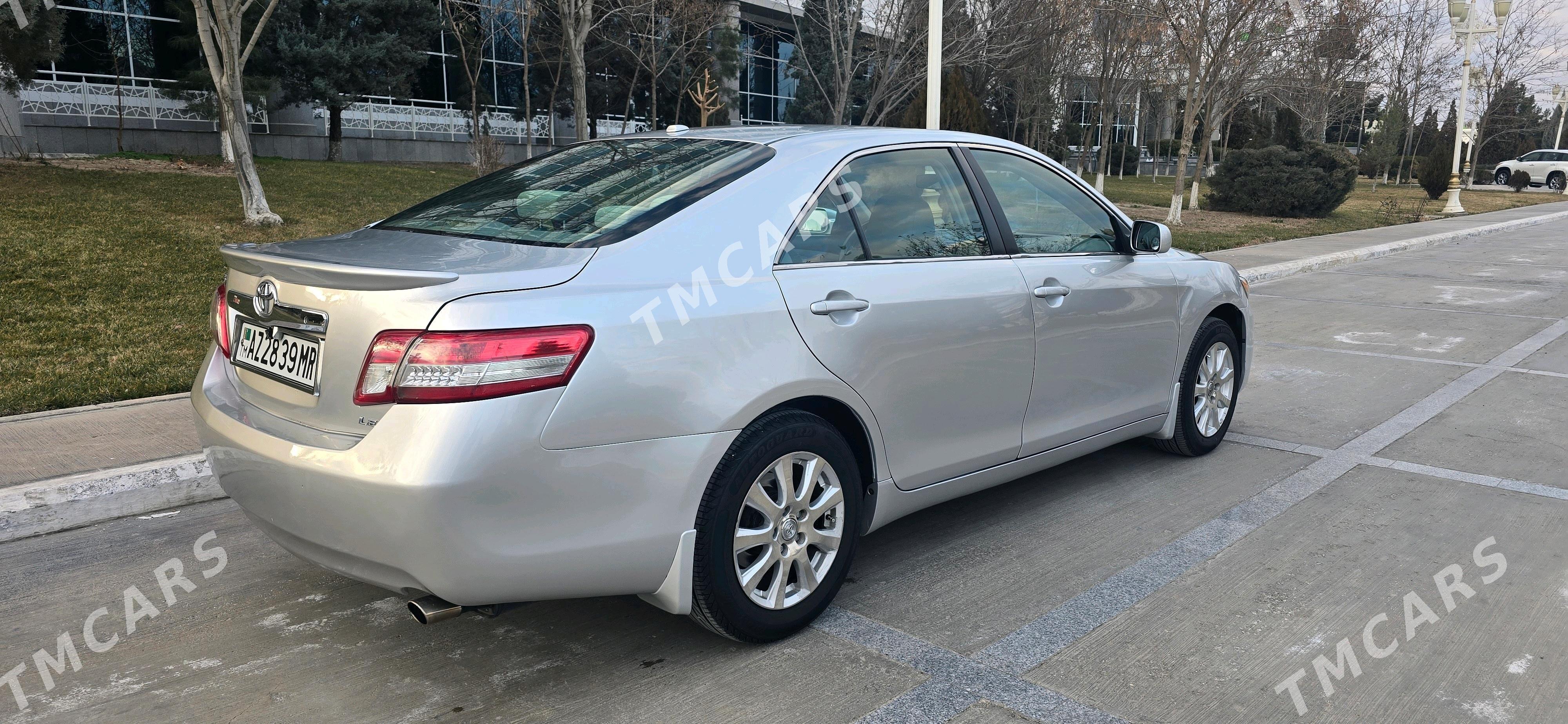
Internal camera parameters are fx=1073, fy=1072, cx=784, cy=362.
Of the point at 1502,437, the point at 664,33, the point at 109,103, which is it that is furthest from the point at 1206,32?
the point at 109,103

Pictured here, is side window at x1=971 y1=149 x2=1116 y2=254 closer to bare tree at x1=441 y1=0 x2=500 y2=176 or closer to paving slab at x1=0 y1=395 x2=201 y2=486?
paving slab at x1=0 y1=395 x2=201 y2=486

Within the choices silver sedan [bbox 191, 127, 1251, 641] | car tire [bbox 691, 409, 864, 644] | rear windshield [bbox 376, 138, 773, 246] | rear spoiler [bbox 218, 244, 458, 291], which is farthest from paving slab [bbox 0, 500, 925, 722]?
rear windshield [bbox 376, 138, 773, 246]

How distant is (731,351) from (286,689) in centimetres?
160

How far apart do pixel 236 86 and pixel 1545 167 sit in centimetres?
5004

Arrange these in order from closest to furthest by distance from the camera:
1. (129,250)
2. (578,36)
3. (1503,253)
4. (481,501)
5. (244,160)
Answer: (481,501) < (129,250) < (244,160) < (578,36) < (1503,253)

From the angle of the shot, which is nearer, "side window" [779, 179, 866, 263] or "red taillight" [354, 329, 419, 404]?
"red taillight" [354, 329, 419, 404]

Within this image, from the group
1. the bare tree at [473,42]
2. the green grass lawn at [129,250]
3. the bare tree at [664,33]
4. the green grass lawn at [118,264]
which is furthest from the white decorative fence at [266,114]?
the green grass lawn at [118,264]

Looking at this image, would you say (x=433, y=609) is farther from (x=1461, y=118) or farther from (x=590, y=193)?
(x=1461, y=118)

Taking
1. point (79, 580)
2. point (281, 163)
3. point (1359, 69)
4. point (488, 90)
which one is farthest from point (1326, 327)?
point (1359, 69)

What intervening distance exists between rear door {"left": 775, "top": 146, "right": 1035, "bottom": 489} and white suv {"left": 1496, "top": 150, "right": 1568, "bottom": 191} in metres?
50.1

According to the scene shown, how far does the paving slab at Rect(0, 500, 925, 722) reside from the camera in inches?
116

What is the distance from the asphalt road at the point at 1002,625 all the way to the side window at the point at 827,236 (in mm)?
1193

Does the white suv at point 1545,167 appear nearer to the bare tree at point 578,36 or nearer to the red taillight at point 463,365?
the bare tree at point 578,36

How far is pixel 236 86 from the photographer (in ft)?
39.9
